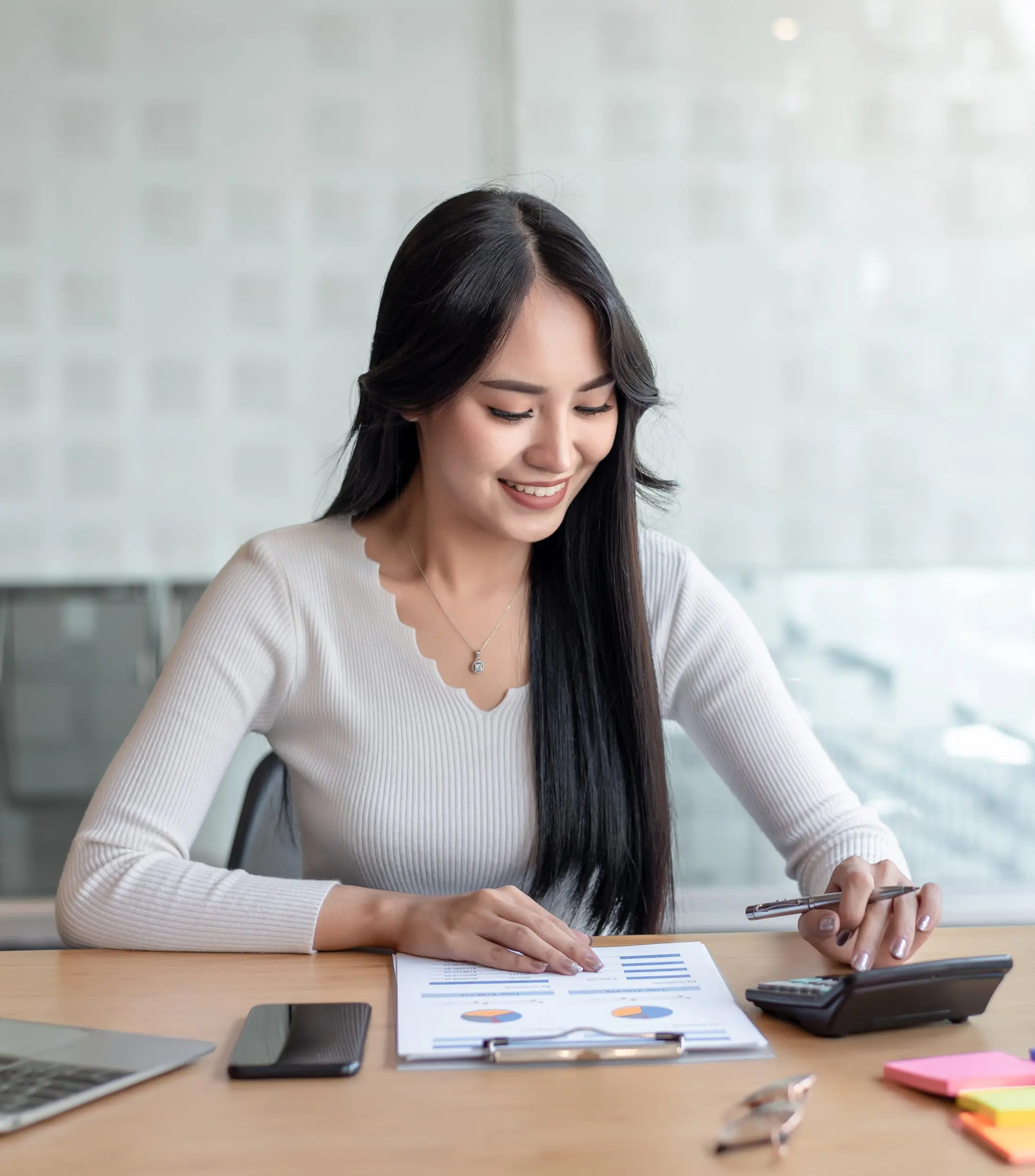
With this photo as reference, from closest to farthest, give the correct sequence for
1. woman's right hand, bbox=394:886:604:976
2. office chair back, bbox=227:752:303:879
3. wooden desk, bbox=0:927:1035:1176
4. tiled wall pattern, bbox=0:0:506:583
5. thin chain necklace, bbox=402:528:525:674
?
1. wooden desk, bbox=0:927:1035:1176
2. woman's right hand, bbox=394:886:604:976
3. thin chain necklace, bbox=402:528:525:674
4. office chair back, bbox=227:752:303:879
5. tiled wall pattern, bbox=0:0:506:583

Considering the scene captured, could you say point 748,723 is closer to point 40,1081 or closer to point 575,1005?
point 575,1005

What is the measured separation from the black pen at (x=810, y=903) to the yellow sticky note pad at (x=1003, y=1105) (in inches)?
12.0

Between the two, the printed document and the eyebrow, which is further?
the eyebrow

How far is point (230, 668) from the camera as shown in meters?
1.45

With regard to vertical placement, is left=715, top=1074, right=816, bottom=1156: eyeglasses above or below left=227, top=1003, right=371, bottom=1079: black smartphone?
above

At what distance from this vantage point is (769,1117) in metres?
0.77

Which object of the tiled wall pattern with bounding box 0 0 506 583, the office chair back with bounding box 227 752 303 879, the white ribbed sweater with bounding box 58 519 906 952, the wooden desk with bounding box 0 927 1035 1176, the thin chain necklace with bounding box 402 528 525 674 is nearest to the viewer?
the wooden desk with bounding box 0 927 1035 1176

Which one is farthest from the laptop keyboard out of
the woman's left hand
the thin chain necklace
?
the thin chain necklace

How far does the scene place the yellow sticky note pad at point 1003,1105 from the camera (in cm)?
75

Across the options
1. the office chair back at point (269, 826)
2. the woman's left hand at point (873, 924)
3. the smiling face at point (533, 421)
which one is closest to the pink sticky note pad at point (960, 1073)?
the woman's left hand at point (873, 924)

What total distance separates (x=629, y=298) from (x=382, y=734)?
1480 mm

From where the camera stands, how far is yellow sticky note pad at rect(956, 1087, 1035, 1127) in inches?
29.7

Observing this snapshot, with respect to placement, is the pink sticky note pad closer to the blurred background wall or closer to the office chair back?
the office chair back

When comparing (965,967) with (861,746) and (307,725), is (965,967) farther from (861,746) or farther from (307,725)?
(861,746)
